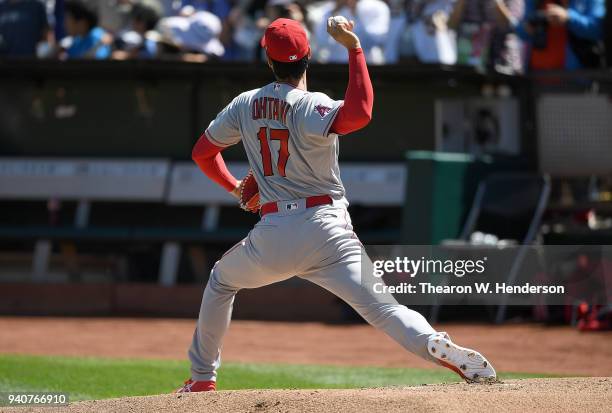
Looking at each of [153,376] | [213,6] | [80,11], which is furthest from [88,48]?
[153,376]

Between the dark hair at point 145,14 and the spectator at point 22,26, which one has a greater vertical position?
the dark hair at point 145,14

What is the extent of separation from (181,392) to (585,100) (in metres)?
7.69

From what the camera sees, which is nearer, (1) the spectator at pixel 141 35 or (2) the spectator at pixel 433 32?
(2) the spectator at pixel 433 32

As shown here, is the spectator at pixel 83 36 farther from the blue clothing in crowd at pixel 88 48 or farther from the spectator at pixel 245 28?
the spectator at pixel 245 28

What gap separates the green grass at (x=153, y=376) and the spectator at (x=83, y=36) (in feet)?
17.4

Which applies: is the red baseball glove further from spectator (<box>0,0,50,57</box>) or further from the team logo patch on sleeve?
spectator (<box>0,0,50,57</box>)

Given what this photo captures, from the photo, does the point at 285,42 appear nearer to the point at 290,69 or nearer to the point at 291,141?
the point at 290,69

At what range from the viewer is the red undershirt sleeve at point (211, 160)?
5.83m

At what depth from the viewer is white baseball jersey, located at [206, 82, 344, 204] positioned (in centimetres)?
531

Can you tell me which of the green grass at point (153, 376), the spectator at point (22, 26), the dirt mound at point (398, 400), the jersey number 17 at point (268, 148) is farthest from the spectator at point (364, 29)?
the dirt mound at point (398, 400)

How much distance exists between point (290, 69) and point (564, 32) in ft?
23.8

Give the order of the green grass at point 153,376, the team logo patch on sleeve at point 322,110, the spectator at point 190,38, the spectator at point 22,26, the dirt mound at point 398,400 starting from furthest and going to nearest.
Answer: the spectator at point 22,26
the spectator at point 190,38
the green grass at point 153,376
the team logo patch on sleeve at point 322,110
the dirt mound at point 398,400

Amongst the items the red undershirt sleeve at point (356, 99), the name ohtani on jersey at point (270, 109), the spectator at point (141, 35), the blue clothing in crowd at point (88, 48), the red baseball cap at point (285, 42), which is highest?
the red baseball cap at point (285, 42)

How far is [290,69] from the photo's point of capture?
5.48 meters
